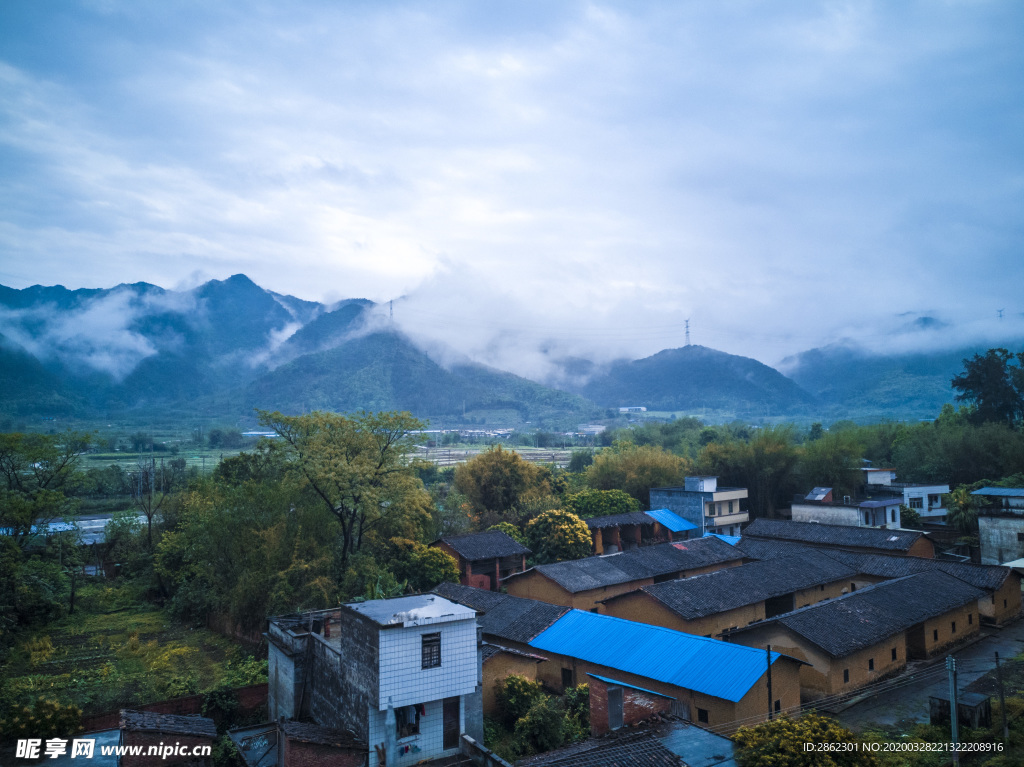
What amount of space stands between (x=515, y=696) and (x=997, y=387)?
49425mm

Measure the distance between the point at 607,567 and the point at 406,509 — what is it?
28.8 feet

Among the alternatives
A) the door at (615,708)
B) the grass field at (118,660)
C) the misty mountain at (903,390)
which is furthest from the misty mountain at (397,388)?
the door at (615,708)

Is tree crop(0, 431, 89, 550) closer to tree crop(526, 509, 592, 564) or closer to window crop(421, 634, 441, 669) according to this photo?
window crop(421, 634, 441, 669)

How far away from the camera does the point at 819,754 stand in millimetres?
10141

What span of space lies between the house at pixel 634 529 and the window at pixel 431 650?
20.3m

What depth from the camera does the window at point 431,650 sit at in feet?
45.8

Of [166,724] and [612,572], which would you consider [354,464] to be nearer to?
[612,572]

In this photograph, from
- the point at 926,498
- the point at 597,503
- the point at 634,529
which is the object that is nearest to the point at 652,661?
the point at 634,529

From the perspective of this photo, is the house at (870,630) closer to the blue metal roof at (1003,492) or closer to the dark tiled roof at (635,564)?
the dark tiled roof at (635,564)

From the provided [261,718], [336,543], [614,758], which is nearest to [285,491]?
[336,543]

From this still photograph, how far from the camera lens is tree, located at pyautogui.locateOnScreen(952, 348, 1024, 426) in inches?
1913

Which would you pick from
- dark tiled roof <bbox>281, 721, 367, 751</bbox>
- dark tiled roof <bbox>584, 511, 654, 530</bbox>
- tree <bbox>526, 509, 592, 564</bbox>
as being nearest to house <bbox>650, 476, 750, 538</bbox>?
dark tiled roof <bbox>584, 511, 654, 530</bbox>

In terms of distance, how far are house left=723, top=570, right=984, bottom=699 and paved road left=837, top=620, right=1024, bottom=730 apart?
0.58 m

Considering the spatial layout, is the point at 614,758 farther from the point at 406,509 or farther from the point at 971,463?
the point at 971,463
